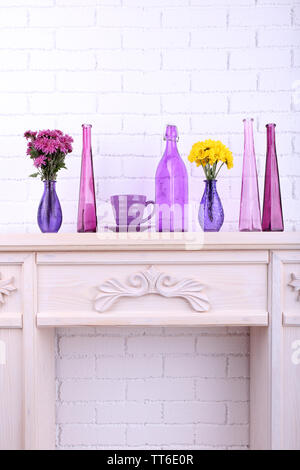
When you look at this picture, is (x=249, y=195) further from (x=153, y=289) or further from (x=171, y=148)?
(x=153, y=289)

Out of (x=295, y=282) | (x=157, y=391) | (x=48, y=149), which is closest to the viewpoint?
(x=295, y=282)

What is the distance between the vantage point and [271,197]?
124cm

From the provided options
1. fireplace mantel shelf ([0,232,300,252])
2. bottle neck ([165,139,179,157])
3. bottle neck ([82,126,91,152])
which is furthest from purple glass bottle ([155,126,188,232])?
bottle neck ([82,126,91,152])

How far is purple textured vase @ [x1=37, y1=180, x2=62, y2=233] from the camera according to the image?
126 centimetres

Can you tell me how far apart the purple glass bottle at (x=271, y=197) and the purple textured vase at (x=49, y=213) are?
0.67m

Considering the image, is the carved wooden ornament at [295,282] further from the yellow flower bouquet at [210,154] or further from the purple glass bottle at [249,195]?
the yellow flower bouquet at [210,154]

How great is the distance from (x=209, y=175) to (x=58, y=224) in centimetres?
52

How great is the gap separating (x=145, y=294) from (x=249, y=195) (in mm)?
468

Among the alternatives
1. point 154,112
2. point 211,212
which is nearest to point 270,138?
point 211,212

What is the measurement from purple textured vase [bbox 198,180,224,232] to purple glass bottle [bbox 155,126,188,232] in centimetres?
6

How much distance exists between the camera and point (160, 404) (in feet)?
4.91

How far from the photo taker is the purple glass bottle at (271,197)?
1230mm

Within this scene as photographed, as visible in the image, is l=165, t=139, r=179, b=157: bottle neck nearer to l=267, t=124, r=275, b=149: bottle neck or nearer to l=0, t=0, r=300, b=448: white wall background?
l=0, t=0, r=300, b=448: white wall background
